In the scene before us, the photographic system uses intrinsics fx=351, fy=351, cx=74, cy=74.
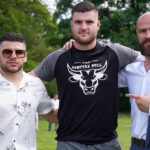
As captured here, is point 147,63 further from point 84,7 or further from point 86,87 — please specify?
point 84,7

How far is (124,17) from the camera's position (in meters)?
28.3

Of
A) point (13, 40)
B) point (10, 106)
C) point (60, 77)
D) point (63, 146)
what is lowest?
point (63, 146)

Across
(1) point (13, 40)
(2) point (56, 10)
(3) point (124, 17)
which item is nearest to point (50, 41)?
(2) point (56, 10)

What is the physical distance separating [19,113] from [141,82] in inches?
67.4

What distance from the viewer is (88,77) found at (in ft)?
16.1

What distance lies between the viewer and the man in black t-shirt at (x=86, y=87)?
4.75m

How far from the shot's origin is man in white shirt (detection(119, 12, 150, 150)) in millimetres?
4621

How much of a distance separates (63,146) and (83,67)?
113cm

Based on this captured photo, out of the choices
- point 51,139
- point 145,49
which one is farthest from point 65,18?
point 145,49

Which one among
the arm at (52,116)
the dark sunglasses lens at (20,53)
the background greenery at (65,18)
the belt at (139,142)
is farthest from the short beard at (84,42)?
the background greenery at (65,18)

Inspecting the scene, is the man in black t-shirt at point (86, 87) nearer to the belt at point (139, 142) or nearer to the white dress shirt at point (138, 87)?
the white dress shirt at point (138, 87)

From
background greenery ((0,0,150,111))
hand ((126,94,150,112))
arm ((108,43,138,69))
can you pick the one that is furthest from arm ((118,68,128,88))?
background greenery ((0,0,150,111))

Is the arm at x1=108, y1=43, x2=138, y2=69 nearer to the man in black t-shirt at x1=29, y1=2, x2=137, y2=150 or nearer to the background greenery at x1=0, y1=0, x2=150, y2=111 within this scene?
the man in black t-shirt at x1=29, y1=2, x2=137, y2=150

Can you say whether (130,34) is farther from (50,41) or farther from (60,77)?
(60,77)
